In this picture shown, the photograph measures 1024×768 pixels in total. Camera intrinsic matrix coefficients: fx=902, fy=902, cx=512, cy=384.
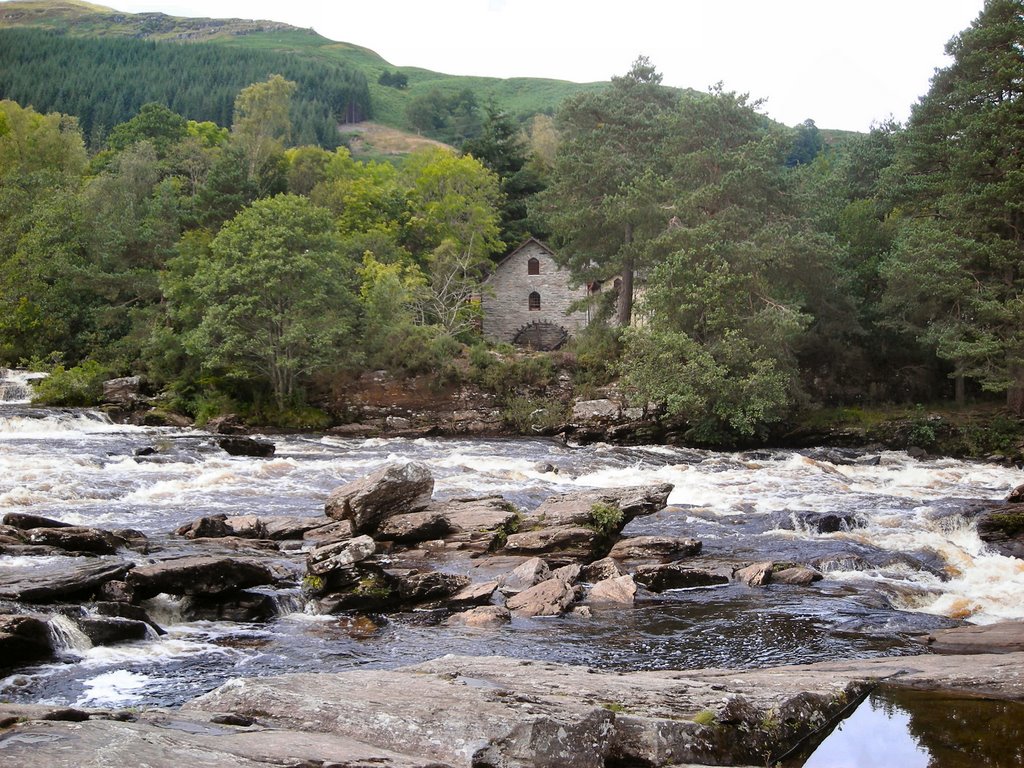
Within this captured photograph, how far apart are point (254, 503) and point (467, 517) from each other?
6.09 m

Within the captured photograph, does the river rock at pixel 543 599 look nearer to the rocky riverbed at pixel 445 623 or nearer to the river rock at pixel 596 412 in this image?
the rocky riverbed at pixel 445 623

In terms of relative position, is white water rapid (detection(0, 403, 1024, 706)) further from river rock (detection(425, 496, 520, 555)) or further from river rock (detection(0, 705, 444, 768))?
river rock (detection(0, 705, 444, 768))

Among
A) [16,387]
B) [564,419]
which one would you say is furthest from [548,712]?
[16,387]

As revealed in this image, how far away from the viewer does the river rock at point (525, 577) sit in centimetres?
1531

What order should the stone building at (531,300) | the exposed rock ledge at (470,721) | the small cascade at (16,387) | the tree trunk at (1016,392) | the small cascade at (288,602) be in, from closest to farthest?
1. the exposed rock ledge at (470,721)
2. the small cascade at (288,602)
3. the tree trunk at (1016,392)
4. the small cascade at (16,387)
5. the stone building at (531,300)

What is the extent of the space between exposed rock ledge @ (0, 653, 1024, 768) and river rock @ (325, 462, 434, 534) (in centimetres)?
911

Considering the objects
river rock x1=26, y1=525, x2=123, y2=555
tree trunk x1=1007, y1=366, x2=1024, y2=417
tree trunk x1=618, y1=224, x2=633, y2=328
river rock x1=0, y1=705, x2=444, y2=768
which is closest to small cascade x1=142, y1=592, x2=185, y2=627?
river rock x1=26, y1=525, x2=123, y2=555

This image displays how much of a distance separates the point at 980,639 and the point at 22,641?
11809mm

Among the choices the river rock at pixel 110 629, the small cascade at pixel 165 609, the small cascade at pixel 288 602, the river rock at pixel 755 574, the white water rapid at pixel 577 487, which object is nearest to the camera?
the river rock at pixel 110 629

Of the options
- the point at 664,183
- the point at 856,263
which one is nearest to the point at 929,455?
the point at 856,263

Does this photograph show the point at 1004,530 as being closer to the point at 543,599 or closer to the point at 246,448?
the point at 543,599

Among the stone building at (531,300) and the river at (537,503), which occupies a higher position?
the stone building at (531,300)

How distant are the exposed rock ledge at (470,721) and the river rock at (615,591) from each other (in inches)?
197

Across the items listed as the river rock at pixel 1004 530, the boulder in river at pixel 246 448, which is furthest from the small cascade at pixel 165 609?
the boulder in river at pixel 246 448
